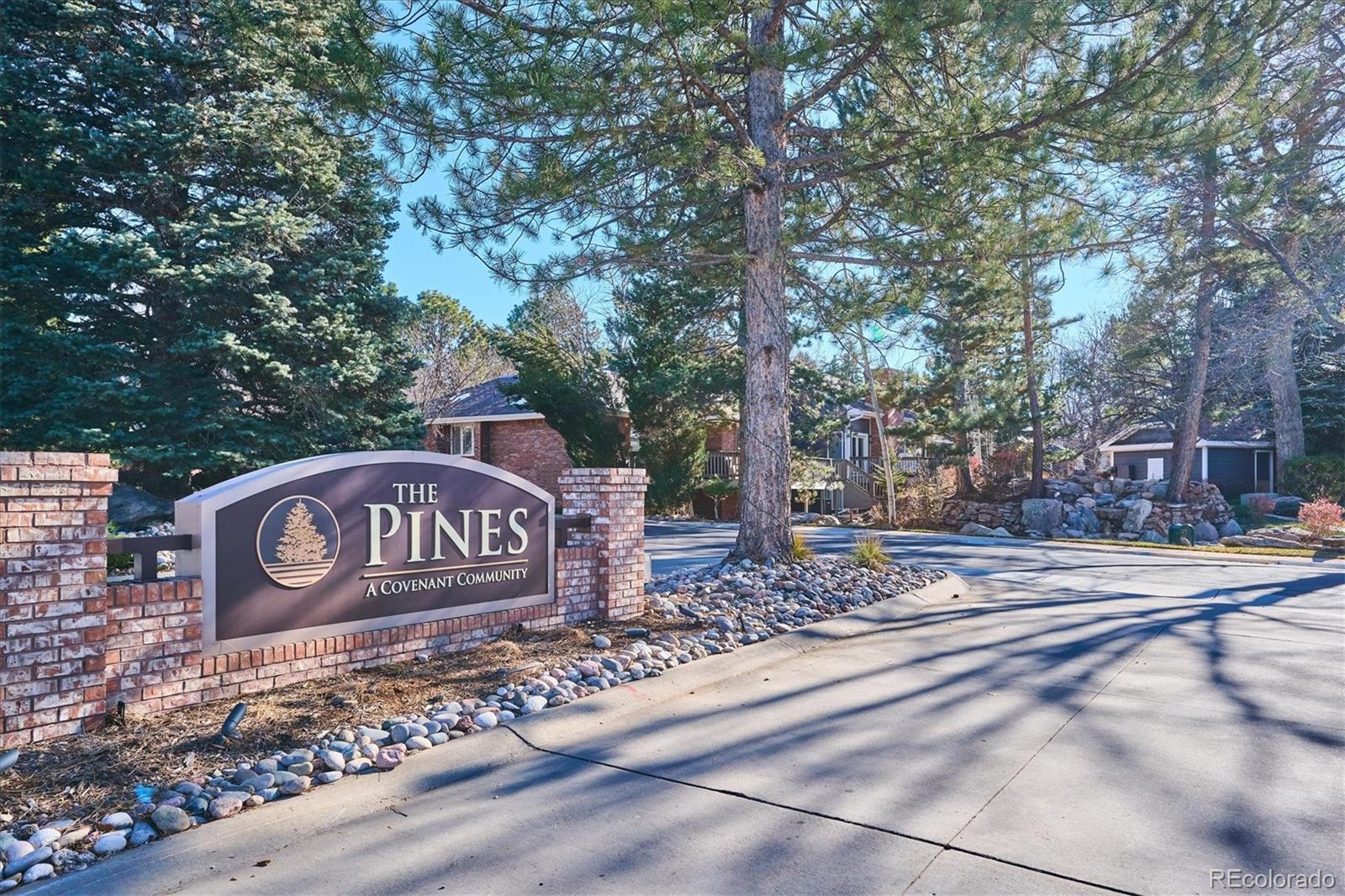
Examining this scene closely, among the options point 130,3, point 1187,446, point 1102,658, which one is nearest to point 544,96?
point 1102,658

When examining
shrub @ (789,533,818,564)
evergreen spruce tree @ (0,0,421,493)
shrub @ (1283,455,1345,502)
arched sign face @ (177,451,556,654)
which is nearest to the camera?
arched sign face @ (177,451,556,654)

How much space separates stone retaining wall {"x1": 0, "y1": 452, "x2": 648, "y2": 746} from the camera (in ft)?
12.3

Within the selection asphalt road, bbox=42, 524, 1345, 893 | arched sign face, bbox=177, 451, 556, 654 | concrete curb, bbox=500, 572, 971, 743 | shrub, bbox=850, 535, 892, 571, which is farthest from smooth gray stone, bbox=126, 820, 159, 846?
shrub, bbox=850, 535, 892, 571

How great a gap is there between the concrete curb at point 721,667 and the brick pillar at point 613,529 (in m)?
1.32

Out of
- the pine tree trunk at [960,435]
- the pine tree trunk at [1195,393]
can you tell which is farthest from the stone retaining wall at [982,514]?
the pine tree trunk at [1195,393]

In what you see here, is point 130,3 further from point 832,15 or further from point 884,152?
point 884,152

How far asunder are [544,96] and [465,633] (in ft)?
15.2

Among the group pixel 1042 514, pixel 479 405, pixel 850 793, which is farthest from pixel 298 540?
pixel 479 405

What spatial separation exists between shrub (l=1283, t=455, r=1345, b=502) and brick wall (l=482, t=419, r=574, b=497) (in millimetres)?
21023

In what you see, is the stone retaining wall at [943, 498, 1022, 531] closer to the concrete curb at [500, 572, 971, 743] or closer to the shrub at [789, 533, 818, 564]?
the shrub at [789, 533, 818, 564]

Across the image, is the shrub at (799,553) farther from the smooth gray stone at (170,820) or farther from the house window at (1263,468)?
the house window at (1263,468)

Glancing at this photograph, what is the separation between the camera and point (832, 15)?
8.41 metres

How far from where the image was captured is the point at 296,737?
409 cm

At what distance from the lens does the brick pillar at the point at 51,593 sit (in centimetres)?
371
